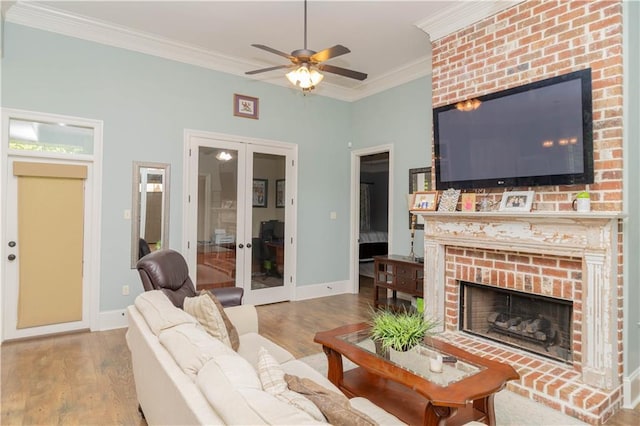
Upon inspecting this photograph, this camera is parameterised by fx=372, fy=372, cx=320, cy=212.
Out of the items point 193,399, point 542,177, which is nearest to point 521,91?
point 542,177

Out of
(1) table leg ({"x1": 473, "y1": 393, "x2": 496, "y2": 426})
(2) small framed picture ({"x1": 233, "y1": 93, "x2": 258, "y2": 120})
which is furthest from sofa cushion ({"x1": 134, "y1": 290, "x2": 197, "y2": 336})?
(2) small framed picture ({"x1": 233, "y1": 93, "x2": 258, "y2": 120})

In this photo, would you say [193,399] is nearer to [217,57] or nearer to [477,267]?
[477,267]

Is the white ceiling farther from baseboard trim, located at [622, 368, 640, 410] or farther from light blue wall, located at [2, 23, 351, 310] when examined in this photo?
baseboard trim, located at [622, 368, 640, 410]

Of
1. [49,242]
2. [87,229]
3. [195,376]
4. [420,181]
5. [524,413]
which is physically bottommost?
[524,413]

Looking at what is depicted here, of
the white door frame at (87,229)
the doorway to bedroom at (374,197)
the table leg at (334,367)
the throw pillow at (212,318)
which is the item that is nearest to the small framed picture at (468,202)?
the table leg at (334,367)

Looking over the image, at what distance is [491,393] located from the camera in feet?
6.44

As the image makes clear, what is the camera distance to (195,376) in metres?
1.47

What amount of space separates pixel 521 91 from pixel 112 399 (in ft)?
13.4

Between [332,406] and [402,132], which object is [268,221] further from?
[332,406]

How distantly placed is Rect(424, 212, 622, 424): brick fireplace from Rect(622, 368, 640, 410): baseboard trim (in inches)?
3.0

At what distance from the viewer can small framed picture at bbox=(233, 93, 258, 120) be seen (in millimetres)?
5262

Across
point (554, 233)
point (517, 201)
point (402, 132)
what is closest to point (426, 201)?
point (517, 201)

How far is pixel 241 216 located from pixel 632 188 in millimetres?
4300

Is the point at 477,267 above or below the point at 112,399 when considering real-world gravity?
above
